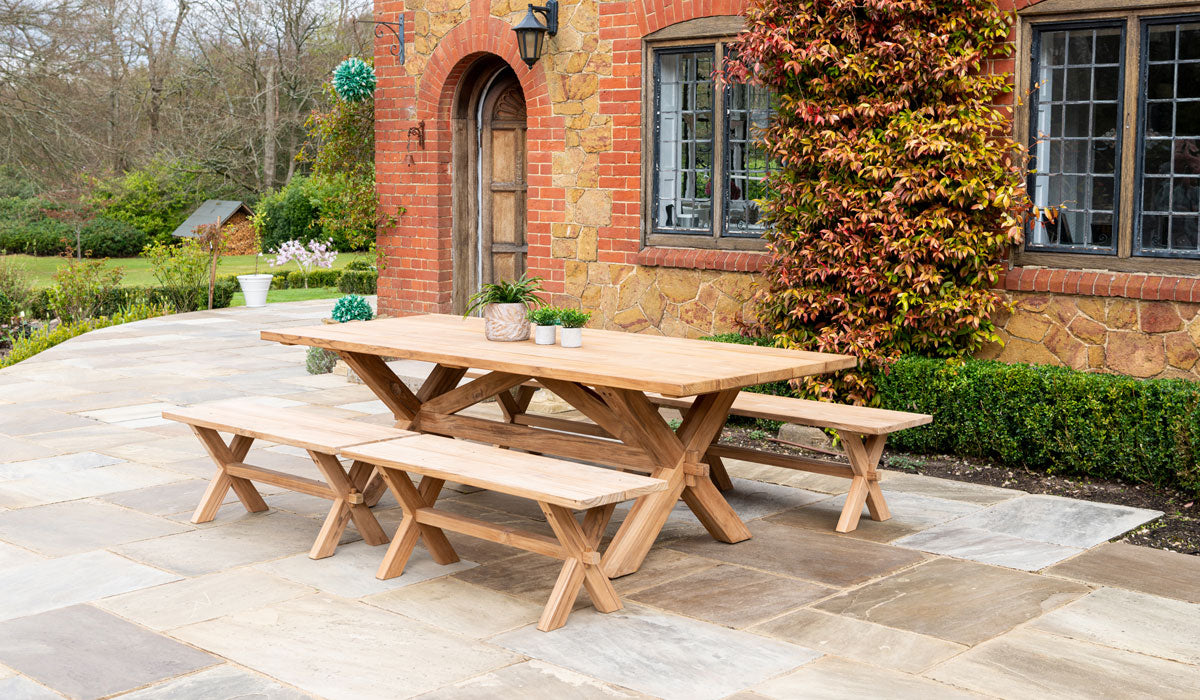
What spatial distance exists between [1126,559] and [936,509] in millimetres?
1022

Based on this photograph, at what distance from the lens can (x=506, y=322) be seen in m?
5.50

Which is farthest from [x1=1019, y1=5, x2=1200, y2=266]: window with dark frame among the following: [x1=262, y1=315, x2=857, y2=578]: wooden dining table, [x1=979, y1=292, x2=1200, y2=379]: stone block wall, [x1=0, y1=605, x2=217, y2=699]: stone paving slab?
[x1=0, y1=605, x2=217, y2=699]: stone paving slab

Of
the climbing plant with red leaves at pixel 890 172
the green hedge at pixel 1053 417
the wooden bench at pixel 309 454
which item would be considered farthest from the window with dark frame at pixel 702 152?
the wooden bench at pixel 309 454

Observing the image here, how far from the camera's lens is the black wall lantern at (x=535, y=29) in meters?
9.05

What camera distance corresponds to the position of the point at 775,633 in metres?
4.05

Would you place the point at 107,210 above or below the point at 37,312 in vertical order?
above

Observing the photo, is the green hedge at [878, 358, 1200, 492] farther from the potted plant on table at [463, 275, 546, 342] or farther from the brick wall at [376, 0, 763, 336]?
the potted plant on table at [463, 275, 546, 342]

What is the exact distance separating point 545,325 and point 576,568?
154cm

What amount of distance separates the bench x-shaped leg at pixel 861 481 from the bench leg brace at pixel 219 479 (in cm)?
286

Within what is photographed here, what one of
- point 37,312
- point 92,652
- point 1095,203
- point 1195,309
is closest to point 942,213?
point 1095,203

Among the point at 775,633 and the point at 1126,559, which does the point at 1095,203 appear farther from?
the point at 775,633

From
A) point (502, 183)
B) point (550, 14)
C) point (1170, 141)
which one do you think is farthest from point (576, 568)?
point (502, 183)

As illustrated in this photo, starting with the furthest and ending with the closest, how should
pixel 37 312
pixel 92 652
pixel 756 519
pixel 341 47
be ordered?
1. pixel 341 47
2. pixel 37 312
3. pixel 756 519
4. pixel 92 652

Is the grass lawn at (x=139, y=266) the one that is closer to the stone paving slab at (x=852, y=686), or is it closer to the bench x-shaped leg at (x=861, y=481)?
the bench x-shaped leg at (x=861, y=481)
